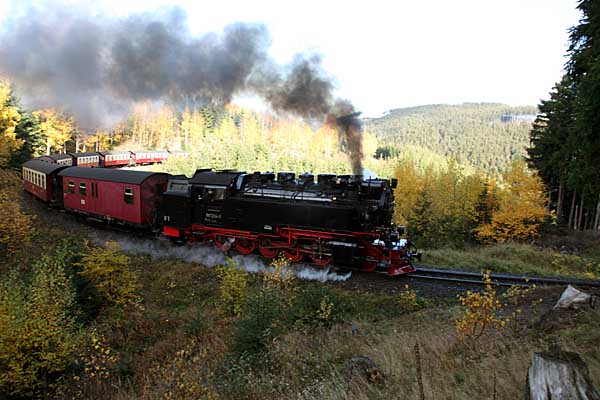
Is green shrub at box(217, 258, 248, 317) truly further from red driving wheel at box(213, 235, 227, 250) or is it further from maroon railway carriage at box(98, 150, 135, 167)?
maroon railway carriage at box(98, 150, 135, 167)

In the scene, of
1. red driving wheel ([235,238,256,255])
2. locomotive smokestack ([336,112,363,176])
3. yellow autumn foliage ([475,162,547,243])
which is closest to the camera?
red driving wheel ([235,238,256,255])

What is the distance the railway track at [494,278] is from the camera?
11383 mm

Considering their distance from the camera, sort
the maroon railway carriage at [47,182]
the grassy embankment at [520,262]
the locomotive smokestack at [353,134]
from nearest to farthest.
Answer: the grassy embankment at [520,262] → the locomotive smokestack at [353,134] → the maroon railway carriage at [47,182]

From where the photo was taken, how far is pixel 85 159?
35219 mm

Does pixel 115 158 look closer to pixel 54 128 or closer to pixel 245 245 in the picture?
pixel 54 128

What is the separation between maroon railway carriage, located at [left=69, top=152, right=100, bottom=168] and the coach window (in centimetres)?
1870

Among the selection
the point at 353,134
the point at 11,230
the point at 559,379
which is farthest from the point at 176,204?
the point at 559,379

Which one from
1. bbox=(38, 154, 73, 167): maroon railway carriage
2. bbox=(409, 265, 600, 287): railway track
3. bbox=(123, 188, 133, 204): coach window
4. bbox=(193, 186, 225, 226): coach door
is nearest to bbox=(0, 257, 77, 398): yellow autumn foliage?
bbox=(193, 186, 225, 226): coach door

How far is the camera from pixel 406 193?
39.0 m

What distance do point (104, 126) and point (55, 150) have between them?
6701mm

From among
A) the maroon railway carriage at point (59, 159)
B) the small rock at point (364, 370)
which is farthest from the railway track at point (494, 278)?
the maroon railway carriage at point (59, 159)

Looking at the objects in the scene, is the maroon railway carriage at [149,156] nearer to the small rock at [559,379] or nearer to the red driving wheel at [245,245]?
the red driving wheel at [245,245]

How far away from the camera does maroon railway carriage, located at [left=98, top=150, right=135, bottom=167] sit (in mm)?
39312

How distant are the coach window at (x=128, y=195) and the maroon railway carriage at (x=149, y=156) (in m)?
29.5
